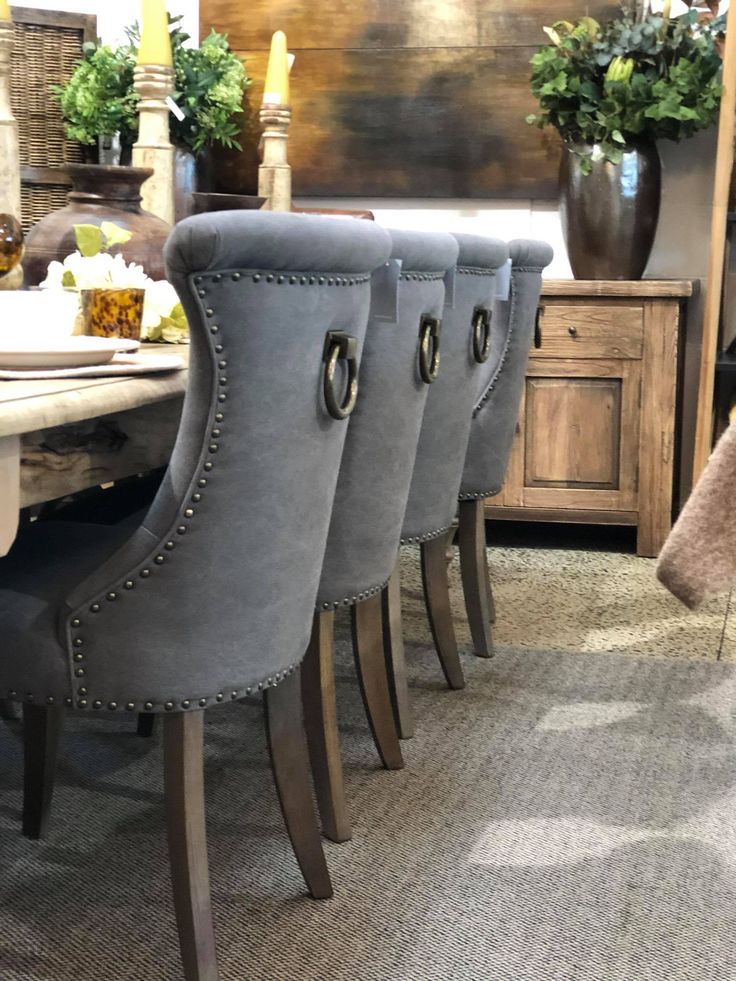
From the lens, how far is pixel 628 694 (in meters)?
2.75

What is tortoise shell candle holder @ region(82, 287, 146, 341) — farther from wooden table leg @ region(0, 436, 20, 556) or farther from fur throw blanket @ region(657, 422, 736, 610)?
fur throw blanket @ region(657, 422, 736, 610)

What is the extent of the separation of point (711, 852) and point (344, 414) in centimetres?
95

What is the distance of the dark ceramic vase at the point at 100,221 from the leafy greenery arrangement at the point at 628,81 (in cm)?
188

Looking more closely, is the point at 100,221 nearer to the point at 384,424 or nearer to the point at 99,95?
the point at 384,424

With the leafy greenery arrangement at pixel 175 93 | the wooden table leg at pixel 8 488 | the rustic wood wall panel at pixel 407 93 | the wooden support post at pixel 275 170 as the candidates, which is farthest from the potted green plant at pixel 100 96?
the wooden table leg at pixel 8 488

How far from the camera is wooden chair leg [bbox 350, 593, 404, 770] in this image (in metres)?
2.21

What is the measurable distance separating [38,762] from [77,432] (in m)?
0.63

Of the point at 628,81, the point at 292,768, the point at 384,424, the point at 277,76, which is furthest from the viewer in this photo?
the point at 628,81

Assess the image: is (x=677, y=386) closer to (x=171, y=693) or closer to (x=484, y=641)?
(x=484, y=641)

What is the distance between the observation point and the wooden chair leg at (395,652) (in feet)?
7.82

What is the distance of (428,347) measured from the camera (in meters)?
2.02

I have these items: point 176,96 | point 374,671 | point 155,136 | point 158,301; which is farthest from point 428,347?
point 176,96

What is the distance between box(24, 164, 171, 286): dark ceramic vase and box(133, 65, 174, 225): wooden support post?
0.96 feet

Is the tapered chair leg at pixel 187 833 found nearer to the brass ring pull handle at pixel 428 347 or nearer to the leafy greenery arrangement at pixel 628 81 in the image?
the brass ring pull handle at pixel 428 347
